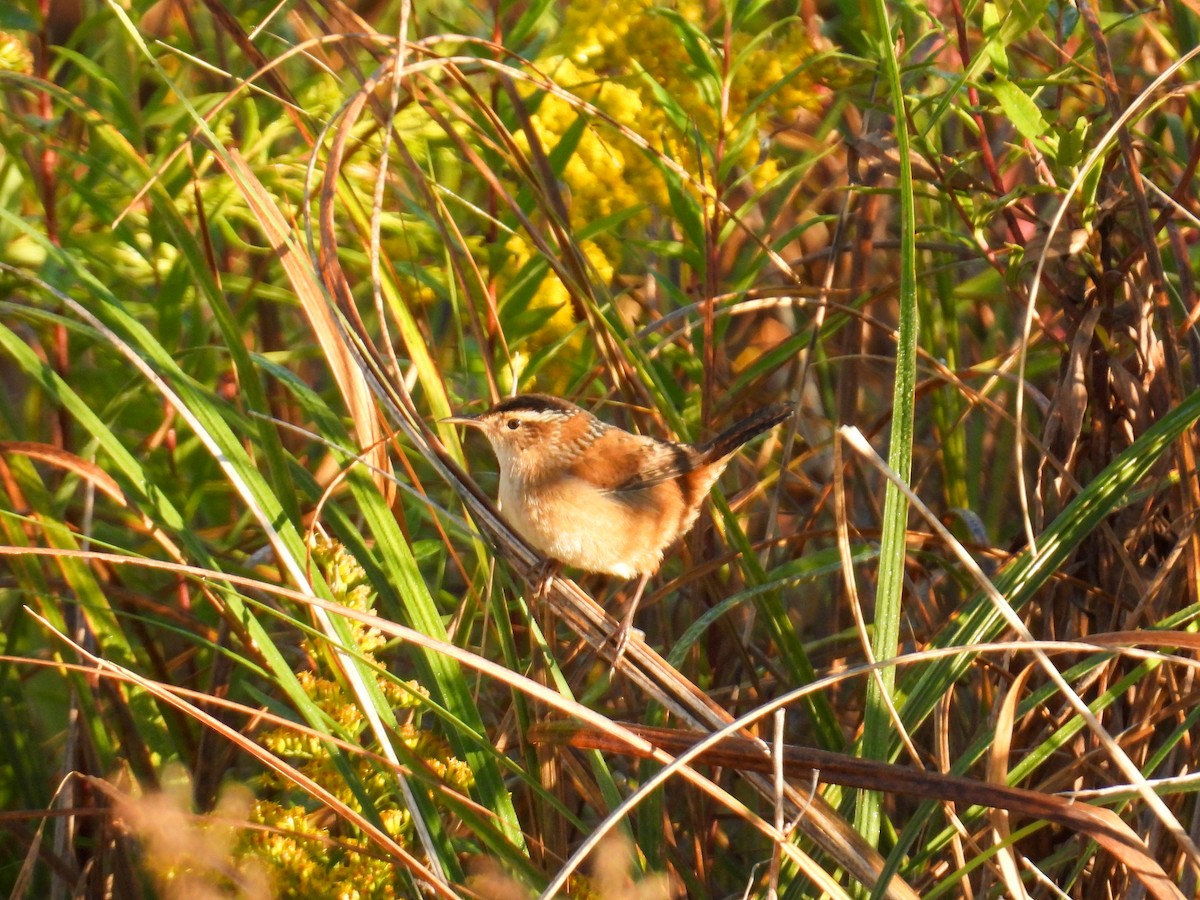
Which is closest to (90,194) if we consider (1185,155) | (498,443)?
(498,443)

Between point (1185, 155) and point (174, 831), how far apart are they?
2964mm

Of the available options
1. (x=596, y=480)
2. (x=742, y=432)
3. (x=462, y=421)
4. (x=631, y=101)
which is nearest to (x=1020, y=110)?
(x=742, y=432)

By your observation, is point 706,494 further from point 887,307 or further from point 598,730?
point 887,307

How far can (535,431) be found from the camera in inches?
120

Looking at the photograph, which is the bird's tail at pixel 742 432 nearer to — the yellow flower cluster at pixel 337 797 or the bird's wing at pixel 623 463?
the bird's wing at pixel 623 463

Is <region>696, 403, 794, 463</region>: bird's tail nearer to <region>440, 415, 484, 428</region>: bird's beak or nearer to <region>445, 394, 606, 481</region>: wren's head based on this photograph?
<region>445, 394, 606, 481</region>: wren's head

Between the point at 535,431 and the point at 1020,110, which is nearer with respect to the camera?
the point at 1020,110

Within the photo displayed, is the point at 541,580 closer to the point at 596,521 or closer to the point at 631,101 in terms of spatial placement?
the point at 596,521

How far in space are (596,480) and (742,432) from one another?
0.48 m

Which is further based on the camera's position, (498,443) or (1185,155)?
(1185,155)

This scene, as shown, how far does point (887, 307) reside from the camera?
470 centimetres

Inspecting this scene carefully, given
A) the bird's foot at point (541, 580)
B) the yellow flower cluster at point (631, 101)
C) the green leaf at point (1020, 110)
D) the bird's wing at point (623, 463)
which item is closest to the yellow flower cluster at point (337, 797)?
the bird's foot at point (541, 580)

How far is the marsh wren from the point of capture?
293 cm

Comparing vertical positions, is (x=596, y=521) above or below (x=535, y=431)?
below
